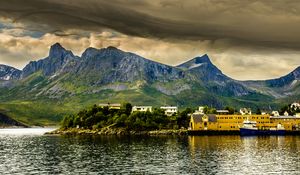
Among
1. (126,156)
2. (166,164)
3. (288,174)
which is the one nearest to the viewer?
(288,174)

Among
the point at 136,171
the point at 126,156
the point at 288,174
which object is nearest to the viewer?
the point at 288,174

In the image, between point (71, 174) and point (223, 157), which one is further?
point (223, 157)

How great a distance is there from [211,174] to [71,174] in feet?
91.3

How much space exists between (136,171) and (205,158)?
1043 inches

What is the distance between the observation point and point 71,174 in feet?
270

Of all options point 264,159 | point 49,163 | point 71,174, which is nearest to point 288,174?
point 264,159

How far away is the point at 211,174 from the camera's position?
79.6 m

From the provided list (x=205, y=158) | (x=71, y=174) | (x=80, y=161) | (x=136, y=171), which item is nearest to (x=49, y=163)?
(x=80, y=161)

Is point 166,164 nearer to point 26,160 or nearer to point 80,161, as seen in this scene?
point 80,161

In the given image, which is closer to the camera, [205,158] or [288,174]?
[288,174]

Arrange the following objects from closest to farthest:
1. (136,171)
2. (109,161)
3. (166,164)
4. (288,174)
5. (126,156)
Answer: (288,174), (136,171), (166,164), (109,161), (126,156)

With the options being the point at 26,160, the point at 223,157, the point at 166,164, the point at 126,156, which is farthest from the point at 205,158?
the point at 26,160

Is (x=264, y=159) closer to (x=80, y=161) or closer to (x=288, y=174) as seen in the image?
(x=288, y=174)

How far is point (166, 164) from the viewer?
312ft
